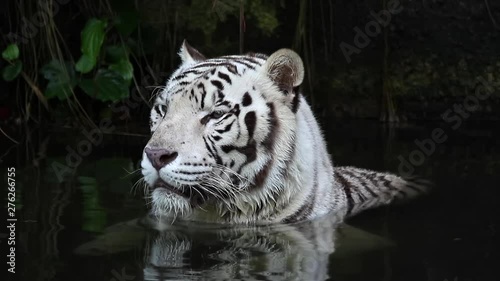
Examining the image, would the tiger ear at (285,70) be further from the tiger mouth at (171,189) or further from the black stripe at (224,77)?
the tiger mouth at (171,189)

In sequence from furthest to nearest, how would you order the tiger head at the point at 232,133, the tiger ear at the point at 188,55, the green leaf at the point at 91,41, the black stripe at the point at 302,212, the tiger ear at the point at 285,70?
the green leaf at the point at 91,41, the tiger ear at the point at 188,55, the black stripe at the point at 302,212, the tiger ear at the point at 285,70, the tiger head at the point at 232,133

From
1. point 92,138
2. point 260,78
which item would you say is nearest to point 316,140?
point 260,78

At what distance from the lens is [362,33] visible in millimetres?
6820

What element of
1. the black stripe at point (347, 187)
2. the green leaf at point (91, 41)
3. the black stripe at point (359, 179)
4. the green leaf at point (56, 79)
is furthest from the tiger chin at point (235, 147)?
the green leaf at point (56, 79)

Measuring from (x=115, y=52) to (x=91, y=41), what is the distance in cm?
28

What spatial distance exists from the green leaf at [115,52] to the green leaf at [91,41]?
21cm

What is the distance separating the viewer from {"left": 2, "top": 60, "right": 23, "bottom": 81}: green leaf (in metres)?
6.45

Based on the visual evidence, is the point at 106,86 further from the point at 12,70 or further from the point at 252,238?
the point at 252,238

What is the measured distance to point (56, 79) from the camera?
640 centimetres

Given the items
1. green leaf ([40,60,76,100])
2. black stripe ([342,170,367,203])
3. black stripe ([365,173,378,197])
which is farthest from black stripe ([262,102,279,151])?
green leaf ([40,60,76,100])

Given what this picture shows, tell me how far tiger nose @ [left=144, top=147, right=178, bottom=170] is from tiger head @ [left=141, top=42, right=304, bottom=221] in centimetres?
7

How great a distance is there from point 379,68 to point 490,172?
220 cm

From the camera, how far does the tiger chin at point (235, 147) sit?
356cm

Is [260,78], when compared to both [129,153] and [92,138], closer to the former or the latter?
[129,153]
